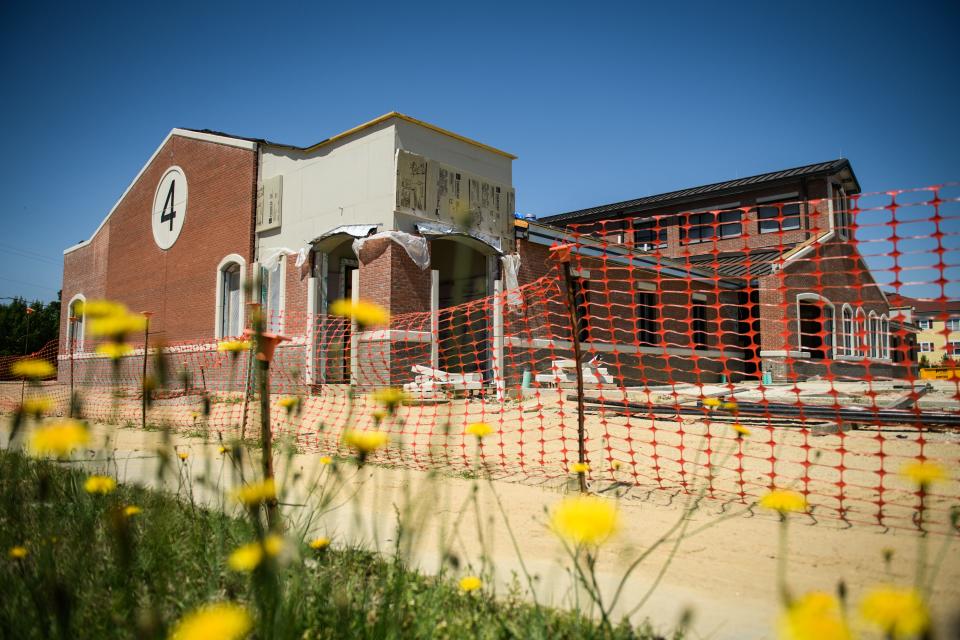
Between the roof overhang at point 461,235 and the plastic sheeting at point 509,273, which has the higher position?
the roof overhang at point 461,235

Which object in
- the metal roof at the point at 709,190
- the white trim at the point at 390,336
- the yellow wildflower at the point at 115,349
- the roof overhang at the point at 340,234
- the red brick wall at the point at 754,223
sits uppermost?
the metal roof at the point at 709,190

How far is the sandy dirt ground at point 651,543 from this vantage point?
1960 millimetres

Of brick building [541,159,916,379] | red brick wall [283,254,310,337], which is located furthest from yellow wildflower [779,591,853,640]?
brick building [541,159,916,379]

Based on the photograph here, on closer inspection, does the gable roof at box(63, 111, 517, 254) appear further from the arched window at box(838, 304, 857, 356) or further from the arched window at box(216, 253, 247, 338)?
the arched window at box(838, 304, 857, 356)

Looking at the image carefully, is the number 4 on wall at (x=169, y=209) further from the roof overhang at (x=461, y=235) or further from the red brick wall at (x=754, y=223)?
the red brick wall at (x=754, y=223)

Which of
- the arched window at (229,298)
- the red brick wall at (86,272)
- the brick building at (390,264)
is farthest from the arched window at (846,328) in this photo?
the red brick wall at (86,272)

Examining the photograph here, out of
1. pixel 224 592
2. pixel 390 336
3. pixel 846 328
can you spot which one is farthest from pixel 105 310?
pixel 846 328

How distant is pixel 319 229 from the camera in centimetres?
1366

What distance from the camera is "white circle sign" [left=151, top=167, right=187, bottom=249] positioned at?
18125 millimetres

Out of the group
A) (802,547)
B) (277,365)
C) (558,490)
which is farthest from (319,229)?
(802,547)

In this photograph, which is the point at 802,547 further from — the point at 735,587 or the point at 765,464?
the point at 765,464

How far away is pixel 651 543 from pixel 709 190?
94.7 ft

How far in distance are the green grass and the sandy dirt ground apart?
134 millimetres

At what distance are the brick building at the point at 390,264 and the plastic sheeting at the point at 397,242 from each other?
32 millimetres
